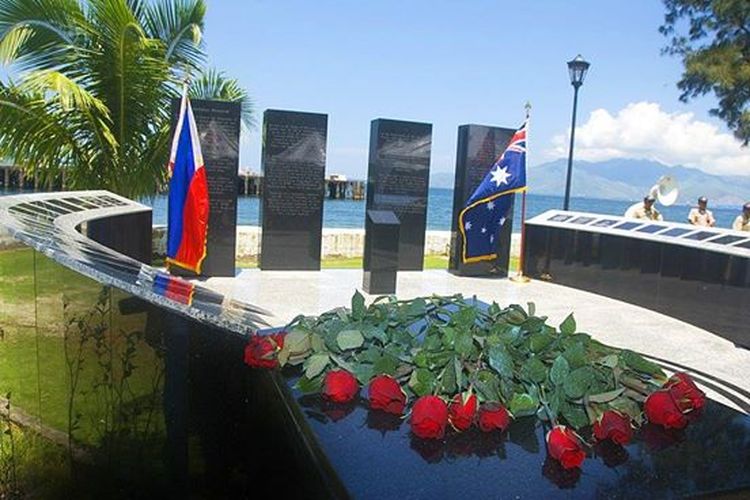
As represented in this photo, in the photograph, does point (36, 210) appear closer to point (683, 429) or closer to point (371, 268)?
point (683, 429)

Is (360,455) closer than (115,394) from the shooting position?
Yes

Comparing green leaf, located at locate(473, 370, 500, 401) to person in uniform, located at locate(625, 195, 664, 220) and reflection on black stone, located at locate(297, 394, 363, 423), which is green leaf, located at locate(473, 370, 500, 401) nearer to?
reflection on black stone, located at locate(297, 394, 363, 423)

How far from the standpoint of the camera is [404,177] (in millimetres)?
10406

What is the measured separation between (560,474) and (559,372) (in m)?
0.28

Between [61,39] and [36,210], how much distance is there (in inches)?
209

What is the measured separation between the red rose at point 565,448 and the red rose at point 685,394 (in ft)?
1.36

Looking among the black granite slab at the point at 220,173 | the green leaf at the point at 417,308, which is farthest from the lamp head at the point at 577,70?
the green leaf at the point at 417,308

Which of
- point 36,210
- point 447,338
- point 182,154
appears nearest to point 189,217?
point 182,154

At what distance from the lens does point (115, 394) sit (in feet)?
6.75

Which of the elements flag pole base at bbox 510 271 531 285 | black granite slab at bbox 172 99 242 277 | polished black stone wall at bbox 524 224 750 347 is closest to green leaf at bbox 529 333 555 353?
polished black stone wall at bbox 524 224 750 347

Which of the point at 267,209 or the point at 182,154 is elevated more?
the point at 182,154

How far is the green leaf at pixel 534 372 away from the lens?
146 centimetres

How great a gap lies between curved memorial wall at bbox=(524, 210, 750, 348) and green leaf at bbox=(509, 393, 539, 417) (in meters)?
6.25

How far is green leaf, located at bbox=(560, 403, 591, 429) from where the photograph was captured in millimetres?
1380
